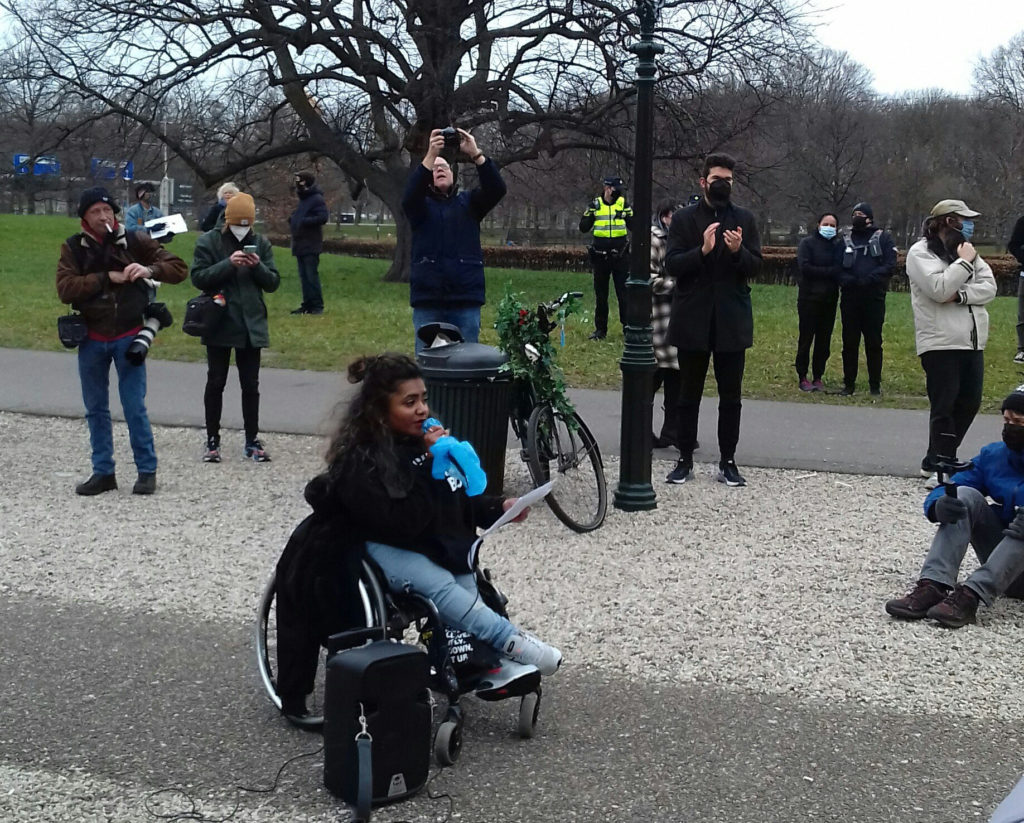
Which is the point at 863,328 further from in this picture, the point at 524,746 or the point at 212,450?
the point at 524,746

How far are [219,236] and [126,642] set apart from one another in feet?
13.0

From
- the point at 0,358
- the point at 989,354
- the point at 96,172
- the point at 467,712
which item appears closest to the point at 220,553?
the point at 467,712

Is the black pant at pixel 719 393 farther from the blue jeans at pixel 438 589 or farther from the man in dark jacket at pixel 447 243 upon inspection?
the blue jeans at pixel 438 589

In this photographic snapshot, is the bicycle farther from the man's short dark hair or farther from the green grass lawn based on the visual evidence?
the man's short dark hair

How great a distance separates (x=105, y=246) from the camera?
7551mm

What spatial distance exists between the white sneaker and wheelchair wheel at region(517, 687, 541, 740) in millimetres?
98

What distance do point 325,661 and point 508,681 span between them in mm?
720

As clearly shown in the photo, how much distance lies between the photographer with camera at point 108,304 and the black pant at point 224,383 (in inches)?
32.3

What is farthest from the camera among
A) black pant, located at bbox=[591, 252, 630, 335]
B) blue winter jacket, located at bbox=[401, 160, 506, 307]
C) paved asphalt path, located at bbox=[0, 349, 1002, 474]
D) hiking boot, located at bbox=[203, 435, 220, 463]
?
black pant, located at bbox=[591, 252, 630, 335]

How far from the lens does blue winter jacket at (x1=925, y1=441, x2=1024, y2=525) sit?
5.53 metres

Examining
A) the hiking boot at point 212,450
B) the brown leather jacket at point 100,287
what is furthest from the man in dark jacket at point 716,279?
the hiking boot at point 212,450

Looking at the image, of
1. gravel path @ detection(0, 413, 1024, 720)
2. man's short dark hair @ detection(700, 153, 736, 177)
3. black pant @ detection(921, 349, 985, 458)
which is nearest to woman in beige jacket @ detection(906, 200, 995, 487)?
black pant @ detection(921, 349, 985, 458)

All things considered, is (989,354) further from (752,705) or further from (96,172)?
(96,172)

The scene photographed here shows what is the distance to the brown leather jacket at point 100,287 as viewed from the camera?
7410 millimetres
